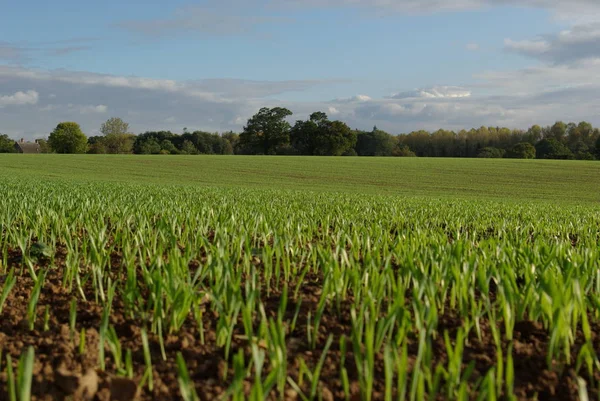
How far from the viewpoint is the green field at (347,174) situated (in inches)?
1353

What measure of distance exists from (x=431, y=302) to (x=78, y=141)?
325 ft

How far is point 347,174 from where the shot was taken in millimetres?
43906

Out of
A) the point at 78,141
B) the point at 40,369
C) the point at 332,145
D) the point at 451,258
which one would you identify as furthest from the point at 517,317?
the point at 78,141

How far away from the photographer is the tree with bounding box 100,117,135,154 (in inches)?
3725

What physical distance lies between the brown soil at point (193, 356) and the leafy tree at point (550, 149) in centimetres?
8840

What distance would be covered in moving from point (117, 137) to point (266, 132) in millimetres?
26814

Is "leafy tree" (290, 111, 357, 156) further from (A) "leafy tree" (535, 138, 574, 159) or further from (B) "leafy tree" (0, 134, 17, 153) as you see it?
(B) "leafy tree" (0, 134, 17, 153)

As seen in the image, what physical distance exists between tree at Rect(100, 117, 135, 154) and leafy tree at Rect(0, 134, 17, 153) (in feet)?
62.0

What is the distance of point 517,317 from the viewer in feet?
8.68

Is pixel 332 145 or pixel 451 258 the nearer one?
pixel 451 258

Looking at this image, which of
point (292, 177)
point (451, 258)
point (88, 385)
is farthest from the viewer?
point (292, 177)

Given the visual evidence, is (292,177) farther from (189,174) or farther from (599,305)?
(599,305)

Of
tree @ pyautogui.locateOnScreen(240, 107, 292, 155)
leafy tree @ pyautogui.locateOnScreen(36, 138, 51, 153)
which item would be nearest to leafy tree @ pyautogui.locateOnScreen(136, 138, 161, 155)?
tree @ pyautogui.locateOnScreen(240, 107, 292, 155)

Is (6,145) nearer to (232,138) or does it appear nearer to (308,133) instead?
(232,138)
